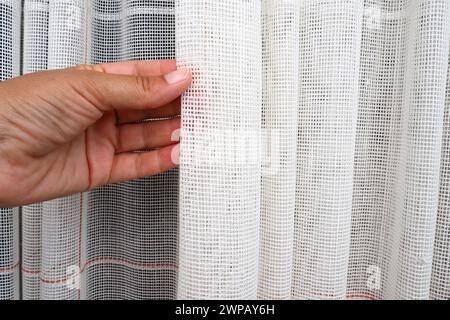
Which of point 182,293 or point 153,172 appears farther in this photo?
point 153,172

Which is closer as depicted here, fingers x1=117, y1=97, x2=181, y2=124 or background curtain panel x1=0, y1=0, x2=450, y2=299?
background curtain panel x1=0, y1=0, x2=450, y2=299

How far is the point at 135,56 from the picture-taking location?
0.52 metres

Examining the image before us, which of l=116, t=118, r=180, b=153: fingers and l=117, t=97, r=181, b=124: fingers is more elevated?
l=117, t=97, r=181, b=124: fingers

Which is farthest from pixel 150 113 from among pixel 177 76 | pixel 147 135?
pixel 177 76

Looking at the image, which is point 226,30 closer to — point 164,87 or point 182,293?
point 164,87

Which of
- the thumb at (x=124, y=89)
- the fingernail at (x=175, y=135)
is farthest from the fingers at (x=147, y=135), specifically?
the thumb at (x=124, y=89)

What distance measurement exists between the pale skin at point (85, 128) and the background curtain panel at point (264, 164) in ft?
0.14

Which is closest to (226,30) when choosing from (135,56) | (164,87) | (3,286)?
(164,87)

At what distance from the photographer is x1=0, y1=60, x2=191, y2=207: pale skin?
16.4 inches

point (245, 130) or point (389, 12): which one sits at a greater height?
point (389, 12)

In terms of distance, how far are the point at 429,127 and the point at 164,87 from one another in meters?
0.37

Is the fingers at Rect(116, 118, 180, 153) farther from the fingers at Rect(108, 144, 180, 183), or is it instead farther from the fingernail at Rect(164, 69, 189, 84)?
the fingernail at Rect(164, 69, 189, 84)

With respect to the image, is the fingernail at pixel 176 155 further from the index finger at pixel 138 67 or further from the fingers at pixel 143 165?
the index finger at pixel 138 67

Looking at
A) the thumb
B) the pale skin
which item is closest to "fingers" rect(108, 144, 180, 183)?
the pale skin
